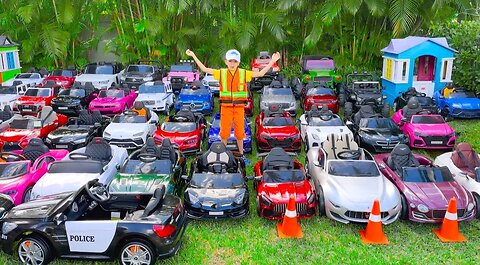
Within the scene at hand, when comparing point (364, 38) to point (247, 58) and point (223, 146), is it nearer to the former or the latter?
point (247, 58)

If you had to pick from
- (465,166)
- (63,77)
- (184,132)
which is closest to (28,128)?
(184,132)

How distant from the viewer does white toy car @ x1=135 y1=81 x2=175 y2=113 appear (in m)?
18.4

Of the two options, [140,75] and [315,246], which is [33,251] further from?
[140,75]

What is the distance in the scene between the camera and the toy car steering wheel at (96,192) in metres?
8.23

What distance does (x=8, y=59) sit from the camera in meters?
23.7

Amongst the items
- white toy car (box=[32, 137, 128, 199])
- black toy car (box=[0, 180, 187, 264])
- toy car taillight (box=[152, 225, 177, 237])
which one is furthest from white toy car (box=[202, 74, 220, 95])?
toy car taillight (box=[152, 225, 177, 237])

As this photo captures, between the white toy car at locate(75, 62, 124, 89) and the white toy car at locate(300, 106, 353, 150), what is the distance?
10.4 metres

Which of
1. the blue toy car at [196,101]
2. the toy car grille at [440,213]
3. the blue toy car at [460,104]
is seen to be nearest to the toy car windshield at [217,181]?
the toy car grille at [440,213]

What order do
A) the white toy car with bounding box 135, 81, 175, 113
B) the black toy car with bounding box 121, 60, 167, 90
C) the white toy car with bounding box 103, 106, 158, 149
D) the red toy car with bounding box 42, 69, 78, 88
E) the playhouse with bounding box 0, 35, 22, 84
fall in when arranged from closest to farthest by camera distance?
the white toy car with bounding box 103, 106, 158, 149 < the white toy car with bounding box 135, 81, 175, 113 < the black toy car with bounding box 121, 60, 167, 90 < the red toy car with bounding box 42, 69, 78, 88 < the playhouse with bounding box 0, 35, 22, 84

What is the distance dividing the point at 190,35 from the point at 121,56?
417 centimetres

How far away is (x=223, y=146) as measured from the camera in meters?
11.1

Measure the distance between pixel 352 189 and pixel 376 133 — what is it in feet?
16.7

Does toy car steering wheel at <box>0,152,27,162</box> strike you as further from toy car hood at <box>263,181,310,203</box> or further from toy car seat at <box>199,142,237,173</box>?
toy car hood at <box>263,181,310,203</box>

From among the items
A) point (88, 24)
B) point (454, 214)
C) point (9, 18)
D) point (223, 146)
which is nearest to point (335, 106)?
point (223, 146)
